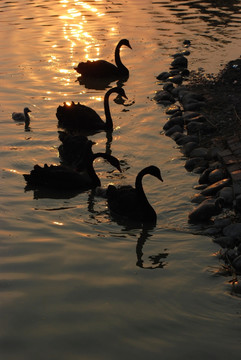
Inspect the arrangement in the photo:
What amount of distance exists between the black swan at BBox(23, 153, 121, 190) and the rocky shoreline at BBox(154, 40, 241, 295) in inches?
65.5

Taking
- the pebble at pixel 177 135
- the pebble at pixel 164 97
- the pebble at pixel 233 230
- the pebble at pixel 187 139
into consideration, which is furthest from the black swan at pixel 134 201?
the pebble at pixel 164 97

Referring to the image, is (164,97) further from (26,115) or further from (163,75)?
(26,115)

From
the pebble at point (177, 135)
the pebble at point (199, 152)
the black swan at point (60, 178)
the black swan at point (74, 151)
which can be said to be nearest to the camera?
the black swan at point (60, 178)

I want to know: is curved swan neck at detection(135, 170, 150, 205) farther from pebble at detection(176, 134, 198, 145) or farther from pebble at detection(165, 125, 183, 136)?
pebble at detection(165, 125, 183, 136)

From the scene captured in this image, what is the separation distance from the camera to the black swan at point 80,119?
14883 mm

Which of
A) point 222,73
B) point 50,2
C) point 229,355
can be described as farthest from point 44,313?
point 50,2

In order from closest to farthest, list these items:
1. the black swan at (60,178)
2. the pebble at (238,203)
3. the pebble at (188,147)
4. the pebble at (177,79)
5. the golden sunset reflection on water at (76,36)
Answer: the pebble at (238,203)
the black swan at (60,178)
the pebble at (188,147)
the pebble at (177,79)
the golden sunset reflection on water at (76,36)

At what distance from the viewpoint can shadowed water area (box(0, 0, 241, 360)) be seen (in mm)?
7250

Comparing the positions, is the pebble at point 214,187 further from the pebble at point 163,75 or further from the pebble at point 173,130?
the pebble at point 163,75

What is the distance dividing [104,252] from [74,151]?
3.94 meters

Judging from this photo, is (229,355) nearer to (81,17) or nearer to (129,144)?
(129,144)

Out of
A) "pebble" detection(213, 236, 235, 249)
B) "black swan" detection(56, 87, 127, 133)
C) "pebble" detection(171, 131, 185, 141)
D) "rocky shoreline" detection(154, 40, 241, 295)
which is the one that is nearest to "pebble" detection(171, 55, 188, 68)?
"rocky shoreline" detection(154, 40, 241, 295)

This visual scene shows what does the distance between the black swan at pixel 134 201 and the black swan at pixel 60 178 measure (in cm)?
86

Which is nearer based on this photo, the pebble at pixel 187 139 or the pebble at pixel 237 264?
the pebble at pixel 237 264
